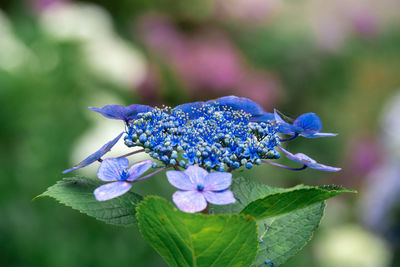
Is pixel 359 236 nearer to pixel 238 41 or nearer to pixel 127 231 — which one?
pixel 127 231

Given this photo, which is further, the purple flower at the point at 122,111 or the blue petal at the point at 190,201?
the purple flower at the point at 122,111

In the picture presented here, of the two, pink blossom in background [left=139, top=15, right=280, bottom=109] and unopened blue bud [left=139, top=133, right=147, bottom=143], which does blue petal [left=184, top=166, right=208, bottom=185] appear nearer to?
unopened blue bud [left=139, top=133, right=147, bottom=143]

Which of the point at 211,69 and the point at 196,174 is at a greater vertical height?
the point at 196,174

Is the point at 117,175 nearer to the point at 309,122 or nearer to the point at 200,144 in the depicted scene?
the point at 200,144

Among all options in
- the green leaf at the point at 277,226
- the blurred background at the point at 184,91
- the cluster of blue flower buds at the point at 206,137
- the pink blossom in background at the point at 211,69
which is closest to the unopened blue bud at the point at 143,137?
the cluster of blue flower buds at the point at 206,137

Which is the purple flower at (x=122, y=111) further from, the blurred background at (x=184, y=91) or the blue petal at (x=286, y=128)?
the blurred background at (x=184, y=91)

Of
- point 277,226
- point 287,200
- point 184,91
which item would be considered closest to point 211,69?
point 184,91

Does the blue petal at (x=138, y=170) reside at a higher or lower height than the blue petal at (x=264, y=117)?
lower
